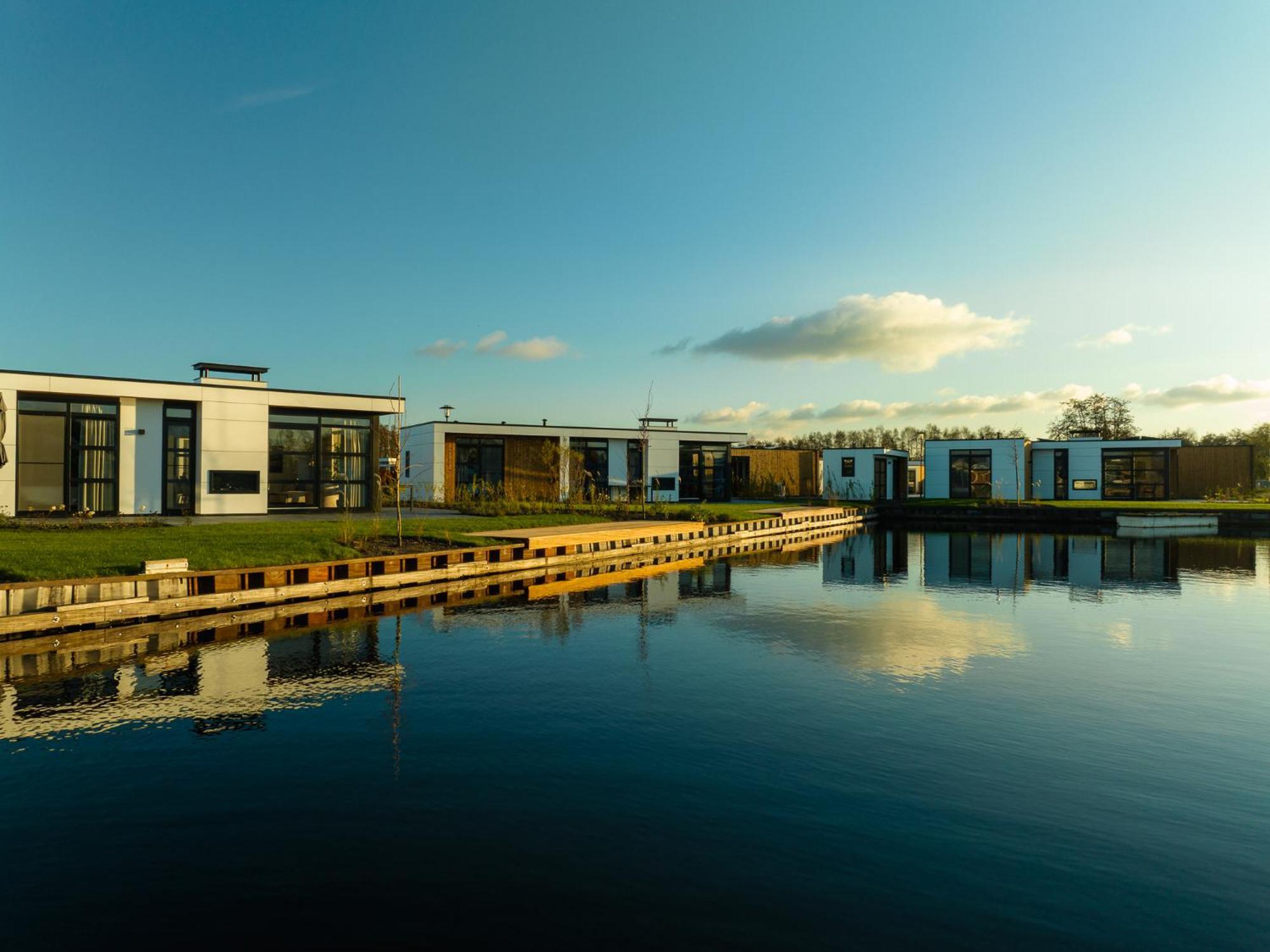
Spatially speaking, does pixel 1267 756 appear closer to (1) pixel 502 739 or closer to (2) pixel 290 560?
(1) pixel 502 739

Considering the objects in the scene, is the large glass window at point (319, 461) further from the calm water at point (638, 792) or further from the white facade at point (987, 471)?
the white facade at point (987, 471)

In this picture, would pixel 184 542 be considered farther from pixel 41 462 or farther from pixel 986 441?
pixel 986 441

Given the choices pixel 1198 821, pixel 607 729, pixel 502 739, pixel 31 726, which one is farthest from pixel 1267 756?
pixel 31 726

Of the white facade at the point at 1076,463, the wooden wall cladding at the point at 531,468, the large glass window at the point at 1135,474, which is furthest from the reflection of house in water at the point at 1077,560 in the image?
the white facade at the point at 1076,463

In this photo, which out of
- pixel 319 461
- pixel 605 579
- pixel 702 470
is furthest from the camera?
pixel 702 470

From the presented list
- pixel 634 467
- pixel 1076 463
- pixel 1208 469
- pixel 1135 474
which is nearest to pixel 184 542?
pixel 634 467

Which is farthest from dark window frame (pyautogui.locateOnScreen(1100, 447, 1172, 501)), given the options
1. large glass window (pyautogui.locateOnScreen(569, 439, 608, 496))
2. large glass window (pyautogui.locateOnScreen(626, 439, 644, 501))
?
large glass window (pyautogui.locateOnScreen(569, 439, 608, 496))

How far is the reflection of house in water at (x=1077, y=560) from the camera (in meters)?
22.0

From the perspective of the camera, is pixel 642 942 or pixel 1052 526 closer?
pixel 642 942

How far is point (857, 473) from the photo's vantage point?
58.0m

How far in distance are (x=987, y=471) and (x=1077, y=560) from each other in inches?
1277

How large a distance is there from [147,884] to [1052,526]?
157ft

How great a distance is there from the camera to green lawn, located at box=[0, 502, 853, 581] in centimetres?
1380

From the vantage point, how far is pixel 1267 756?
25.4ft
